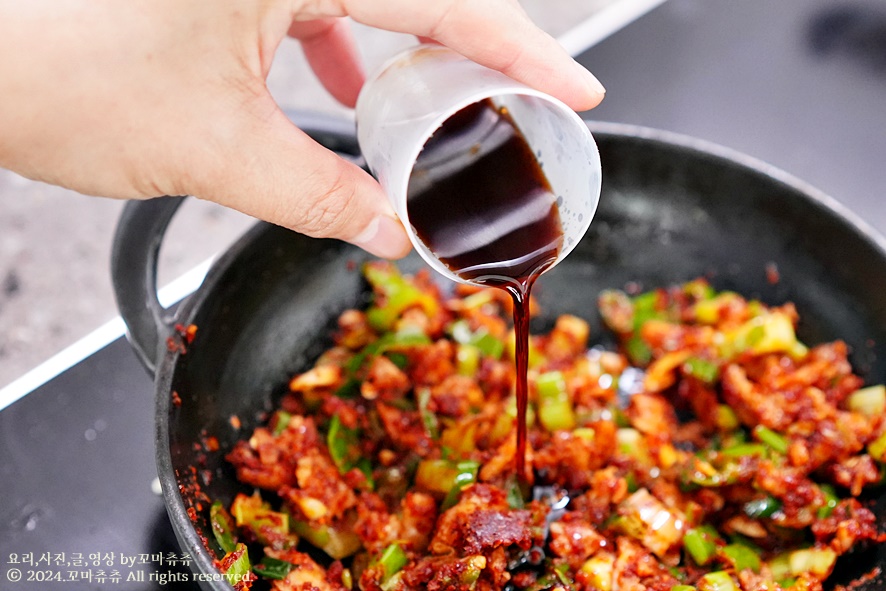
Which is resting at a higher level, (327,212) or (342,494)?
(327,212)

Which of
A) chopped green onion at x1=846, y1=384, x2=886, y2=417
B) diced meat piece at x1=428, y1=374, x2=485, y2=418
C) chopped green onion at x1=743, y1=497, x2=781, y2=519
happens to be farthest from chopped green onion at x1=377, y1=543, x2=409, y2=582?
chopped green onion at x1=846, y1=384, x2=886, y2=417

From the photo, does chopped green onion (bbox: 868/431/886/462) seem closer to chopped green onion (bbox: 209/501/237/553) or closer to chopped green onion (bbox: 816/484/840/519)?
chopped green onion (bbox: 816/484/840/519)

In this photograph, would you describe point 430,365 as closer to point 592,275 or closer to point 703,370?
point 592,275

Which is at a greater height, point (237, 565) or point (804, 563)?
point (237, 565)

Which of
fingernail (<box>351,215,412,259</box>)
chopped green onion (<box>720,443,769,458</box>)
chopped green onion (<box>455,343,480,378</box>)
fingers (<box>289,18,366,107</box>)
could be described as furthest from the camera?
chopped green onion (<box>455,343,480,378</box>)

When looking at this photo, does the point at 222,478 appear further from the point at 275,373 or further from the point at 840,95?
the point at 840,95

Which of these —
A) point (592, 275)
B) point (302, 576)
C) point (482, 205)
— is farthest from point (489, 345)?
point (302, 576)

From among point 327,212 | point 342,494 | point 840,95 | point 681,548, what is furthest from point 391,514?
point 840,95
